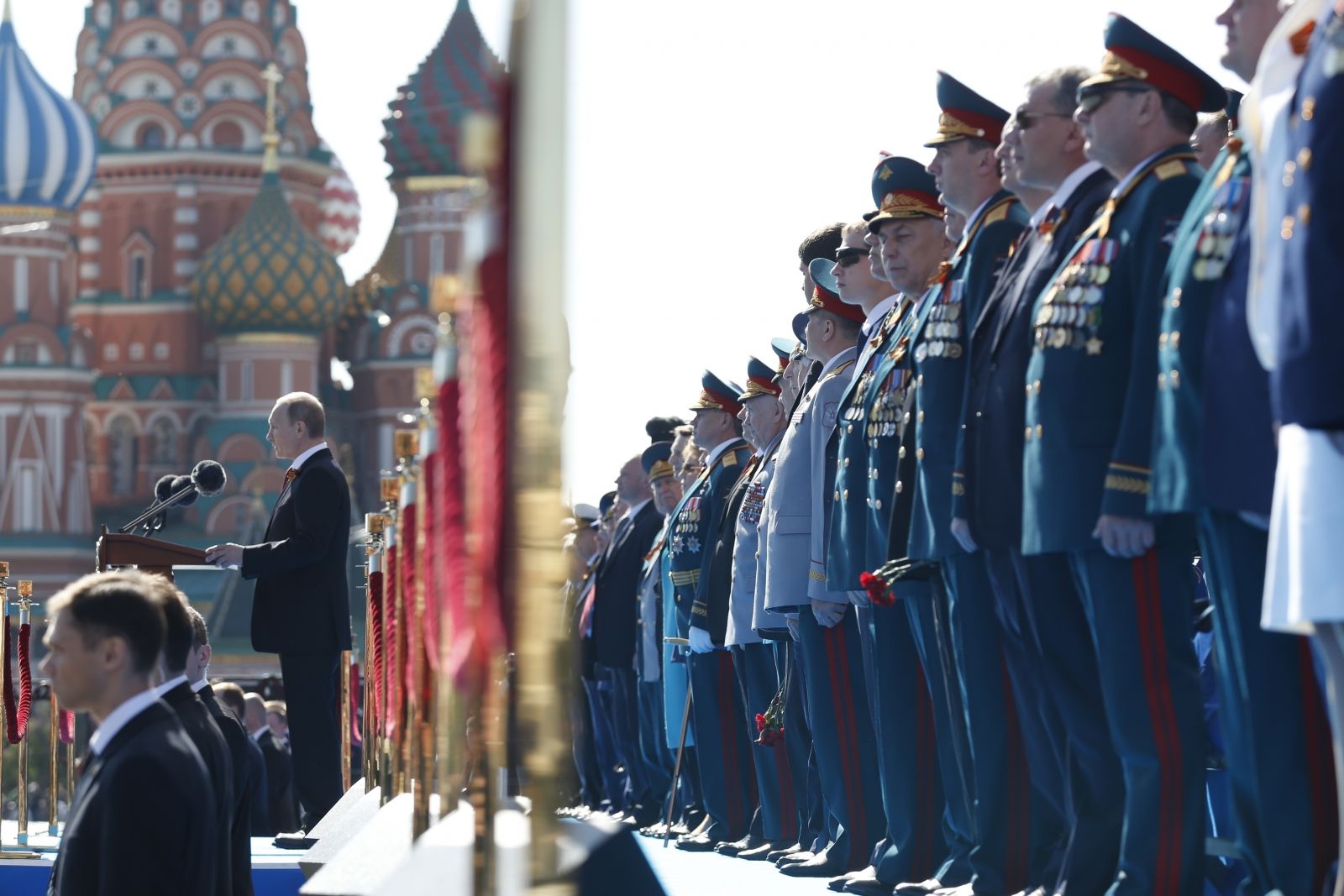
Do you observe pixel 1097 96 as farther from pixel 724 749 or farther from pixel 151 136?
pixel 151 136

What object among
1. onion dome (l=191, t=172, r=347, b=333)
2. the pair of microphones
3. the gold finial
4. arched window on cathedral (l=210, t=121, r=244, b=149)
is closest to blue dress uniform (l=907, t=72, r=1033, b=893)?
the pair of microphones

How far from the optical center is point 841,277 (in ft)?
21.3

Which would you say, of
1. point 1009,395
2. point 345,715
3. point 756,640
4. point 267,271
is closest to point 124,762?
point 1009,395

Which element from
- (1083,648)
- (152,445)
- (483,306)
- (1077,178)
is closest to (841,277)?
(1077,178)

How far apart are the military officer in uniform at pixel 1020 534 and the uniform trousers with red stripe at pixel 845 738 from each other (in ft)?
3.77

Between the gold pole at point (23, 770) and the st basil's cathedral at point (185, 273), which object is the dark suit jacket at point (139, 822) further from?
the st basil's cathedral at point (185, 273)

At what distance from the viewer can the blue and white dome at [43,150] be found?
5450 cm

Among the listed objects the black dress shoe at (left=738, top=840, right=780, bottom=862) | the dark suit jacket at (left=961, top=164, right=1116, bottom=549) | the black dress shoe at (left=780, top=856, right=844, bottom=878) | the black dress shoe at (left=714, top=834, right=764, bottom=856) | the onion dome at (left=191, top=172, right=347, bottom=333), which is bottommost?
the black dress shoe at (left=714, top=834, right=764, bottom=856)

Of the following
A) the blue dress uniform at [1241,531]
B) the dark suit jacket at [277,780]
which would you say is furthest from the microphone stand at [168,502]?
the dark suit jacket at [277,780]

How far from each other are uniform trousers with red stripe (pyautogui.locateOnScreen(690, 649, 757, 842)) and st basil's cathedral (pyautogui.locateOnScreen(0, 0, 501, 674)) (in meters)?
45.6

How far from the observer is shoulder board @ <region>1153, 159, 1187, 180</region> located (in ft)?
15.1

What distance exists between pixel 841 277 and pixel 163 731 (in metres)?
2.87

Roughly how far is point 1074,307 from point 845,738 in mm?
2129

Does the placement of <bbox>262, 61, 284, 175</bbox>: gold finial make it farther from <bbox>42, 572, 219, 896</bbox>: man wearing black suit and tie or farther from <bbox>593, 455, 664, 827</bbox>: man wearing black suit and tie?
<bbox>42, 572, 219, 896</bbox>: man wearing black suit and tie
